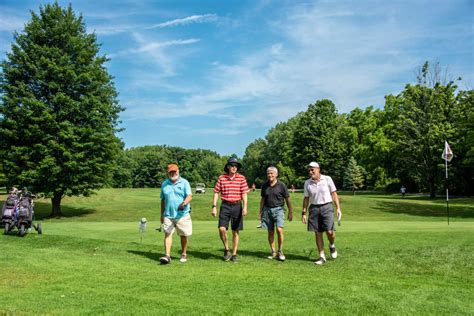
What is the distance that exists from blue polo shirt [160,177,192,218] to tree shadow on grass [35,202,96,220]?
77.9 ft

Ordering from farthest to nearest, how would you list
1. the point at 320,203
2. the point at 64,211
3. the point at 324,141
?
the point at 324,141
the point at 64,211
the point at 320,203

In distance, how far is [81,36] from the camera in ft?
97.8

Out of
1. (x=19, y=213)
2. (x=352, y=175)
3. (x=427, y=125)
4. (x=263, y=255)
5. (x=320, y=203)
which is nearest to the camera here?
(x=320, y=203)

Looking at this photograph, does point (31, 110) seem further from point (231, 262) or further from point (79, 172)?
point (231, 262)

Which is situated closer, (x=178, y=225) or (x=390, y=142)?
(x=178, y=225)

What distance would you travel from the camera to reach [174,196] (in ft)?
31.6

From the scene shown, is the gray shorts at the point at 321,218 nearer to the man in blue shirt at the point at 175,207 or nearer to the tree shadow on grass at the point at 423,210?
the man in blue shirt at the point at 175,207

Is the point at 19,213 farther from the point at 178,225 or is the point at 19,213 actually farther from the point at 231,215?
the point at 231,215

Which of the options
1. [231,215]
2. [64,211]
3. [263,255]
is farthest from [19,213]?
[64,211]

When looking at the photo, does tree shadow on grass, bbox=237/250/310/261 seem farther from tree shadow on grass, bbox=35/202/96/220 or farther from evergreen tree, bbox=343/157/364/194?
evergreen tree, bbox=343/157/364/194

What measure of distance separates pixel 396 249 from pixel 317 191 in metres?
2.75

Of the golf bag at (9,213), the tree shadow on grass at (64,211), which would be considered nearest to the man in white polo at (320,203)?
the golf bag at (9,213)

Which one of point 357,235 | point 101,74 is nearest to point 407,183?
point 101,74

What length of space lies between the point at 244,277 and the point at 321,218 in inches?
105
